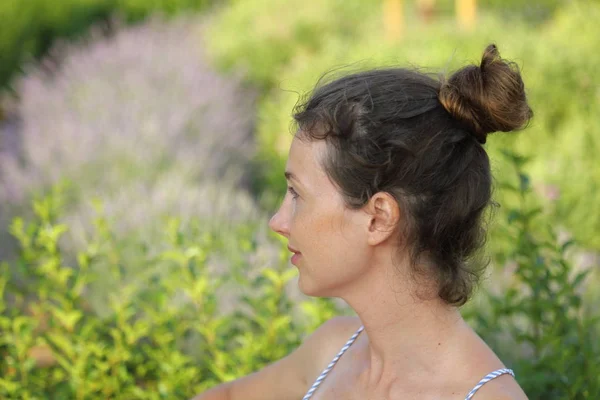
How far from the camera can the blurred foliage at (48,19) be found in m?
9.82

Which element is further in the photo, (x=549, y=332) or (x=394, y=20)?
(x=394, y=20)

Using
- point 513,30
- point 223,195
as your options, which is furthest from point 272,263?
point 513,30

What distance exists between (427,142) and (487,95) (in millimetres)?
142

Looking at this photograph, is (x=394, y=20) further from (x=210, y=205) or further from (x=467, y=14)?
(x=210, y=205)

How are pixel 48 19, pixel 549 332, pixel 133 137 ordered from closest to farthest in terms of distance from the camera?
pixel 549 332, pixel 133 137, pixel 48 19

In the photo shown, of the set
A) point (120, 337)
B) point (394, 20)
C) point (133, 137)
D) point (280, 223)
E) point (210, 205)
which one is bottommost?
point (394, 20)

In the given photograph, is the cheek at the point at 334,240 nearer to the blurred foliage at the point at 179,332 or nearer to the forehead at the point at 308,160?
the forehead at the point at 308,160

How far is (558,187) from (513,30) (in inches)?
111

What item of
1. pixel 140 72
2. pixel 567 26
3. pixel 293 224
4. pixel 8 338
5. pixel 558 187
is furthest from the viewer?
pixel 567 26

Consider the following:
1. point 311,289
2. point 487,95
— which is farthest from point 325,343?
point 487,95

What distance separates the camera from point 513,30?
7.82 meters

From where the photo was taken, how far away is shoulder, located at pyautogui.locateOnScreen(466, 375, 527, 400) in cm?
159

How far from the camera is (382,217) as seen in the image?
1.69 meters

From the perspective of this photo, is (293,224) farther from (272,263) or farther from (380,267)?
(272,263)
